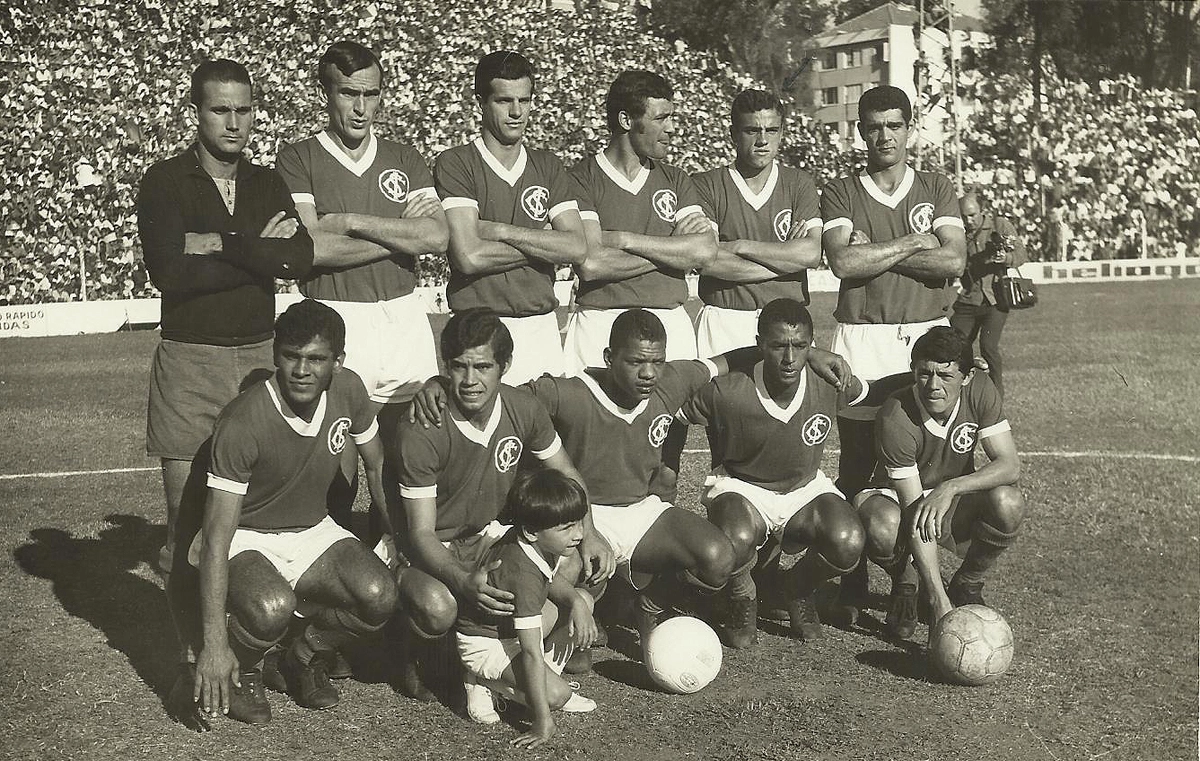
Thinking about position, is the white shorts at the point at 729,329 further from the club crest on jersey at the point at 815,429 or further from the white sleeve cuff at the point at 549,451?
the white sleeve cuff at the point at 549,451

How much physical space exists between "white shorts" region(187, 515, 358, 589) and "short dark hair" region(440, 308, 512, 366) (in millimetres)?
827

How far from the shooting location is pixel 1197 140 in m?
30.0

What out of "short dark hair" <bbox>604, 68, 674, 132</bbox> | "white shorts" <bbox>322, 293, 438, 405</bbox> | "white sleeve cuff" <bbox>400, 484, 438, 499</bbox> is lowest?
"white sleeve cuff" <bbox>400, 484, 438, 499</bbox>

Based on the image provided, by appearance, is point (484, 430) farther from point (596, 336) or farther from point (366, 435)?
point (596, 336)

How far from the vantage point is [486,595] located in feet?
14.2

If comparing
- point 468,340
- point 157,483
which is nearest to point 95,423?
point 157,483

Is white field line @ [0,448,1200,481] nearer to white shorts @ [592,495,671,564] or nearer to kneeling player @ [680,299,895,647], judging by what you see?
kneeling player @ [680,299,895,647]

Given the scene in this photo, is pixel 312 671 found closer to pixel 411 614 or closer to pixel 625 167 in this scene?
pixel 411 614

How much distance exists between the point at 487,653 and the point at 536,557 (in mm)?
374

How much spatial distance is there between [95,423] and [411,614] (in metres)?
7.33

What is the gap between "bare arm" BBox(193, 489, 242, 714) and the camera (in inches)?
164

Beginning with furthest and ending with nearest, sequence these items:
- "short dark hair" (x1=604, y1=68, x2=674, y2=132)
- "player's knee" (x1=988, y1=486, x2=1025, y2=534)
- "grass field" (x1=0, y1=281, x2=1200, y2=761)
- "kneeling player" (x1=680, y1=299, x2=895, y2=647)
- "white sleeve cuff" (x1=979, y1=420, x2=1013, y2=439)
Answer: "short dark hair" (x1=604, y1=68, x2=674, y2=132) < "white sleeve cuff" (x1=979, y1=420, x2=1013, y2=439) < "player's knee" (x1=988, y1=486, x2=1025, y2=534) < "kneeling player" (x1=680, y1=299, x2=895, y2=647) < "grass field" (x1=0, y1=281, x2=1200, y2=761)

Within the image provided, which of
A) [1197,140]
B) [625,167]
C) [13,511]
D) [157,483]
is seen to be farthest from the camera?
[1197,140]

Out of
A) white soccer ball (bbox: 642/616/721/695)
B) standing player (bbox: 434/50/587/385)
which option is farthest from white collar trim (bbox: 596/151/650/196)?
white soccer ball (bbox: 642/616/721/695)
